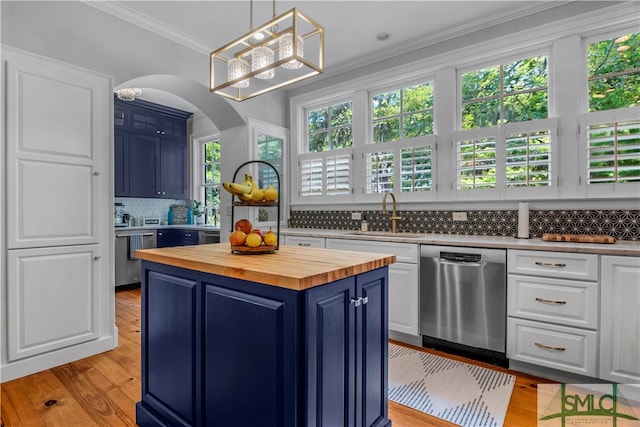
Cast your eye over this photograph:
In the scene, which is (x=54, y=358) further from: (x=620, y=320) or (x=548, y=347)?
(x=620, y=320)

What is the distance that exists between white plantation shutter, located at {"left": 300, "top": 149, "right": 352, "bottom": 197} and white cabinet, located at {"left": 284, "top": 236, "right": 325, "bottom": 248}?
0.77m

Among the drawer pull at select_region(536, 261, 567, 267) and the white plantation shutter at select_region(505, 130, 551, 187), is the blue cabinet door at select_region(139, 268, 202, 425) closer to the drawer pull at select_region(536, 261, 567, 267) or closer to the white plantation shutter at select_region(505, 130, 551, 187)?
the drawer pull at select_region(536, 261, 567, 267)

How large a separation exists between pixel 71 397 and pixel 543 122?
3907 millimetres

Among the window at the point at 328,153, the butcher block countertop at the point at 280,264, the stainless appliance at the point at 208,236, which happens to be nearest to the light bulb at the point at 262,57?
the butcher block countertop at the point at 280,264

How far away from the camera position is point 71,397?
84.8 inches

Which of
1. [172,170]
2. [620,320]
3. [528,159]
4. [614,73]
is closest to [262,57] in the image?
[528,159]

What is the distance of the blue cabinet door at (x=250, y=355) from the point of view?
1.22 m

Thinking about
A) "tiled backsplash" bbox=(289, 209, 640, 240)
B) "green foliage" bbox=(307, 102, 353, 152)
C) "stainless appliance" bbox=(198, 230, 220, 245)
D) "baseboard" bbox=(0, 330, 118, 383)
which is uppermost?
"green foliage" bbox=(307, 102, 353, 152)

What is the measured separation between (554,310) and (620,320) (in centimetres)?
33

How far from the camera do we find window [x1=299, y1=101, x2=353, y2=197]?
4.11 m

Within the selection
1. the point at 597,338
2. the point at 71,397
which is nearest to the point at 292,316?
the point at 71,397

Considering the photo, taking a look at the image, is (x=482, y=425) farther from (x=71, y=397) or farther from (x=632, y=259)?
(x=71, y=397)

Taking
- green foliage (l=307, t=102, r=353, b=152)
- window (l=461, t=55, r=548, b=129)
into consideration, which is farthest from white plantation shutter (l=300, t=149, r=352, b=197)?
window (l=461, t=55, r=548, b=129)

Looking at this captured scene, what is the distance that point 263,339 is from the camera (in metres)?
1.29
